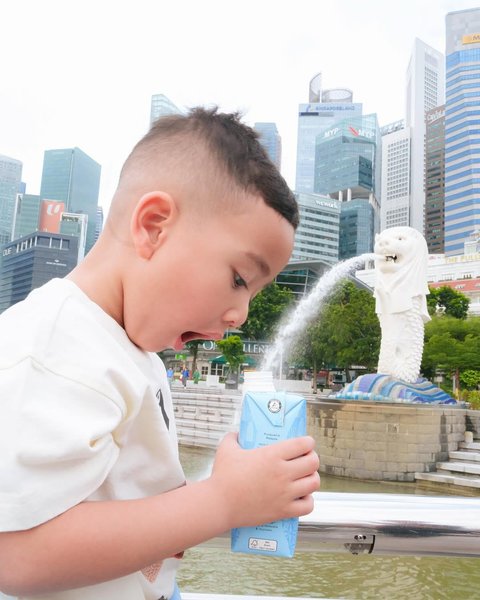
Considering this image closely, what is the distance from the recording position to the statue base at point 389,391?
9258 mm

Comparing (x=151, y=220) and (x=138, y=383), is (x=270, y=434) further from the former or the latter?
(x=151, y=220)

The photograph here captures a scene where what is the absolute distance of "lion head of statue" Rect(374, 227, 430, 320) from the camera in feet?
31.8

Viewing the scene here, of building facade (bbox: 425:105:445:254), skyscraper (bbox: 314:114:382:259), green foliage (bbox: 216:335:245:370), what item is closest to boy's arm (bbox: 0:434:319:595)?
green foliage (bbox: 216:335:245:370)

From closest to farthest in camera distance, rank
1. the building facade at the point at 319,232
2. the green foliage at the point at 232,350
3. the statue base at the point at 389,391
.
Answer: the statue base at the point at 389,391 → the green foliage at the point at 232,350 → the building facade at the point at 319,232

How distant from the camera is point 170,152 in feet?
2.61

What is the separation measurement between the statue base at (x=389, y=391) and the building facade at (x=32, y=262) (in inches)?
2035

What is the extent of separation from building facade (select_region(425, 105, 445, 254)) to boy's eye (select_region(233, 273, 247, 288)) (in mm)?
98715

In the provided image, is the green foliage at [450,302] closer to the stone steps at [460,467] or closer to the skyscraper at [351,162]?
the stone steps at [460,467]

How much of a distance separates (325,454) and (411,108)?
11494 cm

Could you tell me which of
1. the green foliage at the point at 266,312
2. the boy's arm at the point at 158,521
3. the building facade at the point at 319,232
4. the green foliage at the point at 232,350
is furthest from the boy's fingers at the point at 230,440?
the building facade at the point at 319,232

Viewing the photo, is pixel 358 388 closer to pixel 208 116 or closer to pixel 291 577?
pixel 291 577

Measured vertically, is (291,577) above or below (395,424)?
below

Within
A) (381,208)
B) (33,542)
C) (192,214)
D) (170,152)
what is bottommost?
(33,542)

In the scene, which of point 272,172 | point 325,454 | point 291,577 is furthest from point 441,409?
point 272,172
